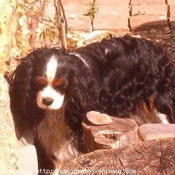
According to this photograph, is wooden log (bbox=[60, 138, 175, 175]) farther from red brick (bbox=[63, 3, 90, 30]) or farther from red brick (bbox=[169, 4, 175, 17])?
red brick (bbox=[169, 4, 175, 17])

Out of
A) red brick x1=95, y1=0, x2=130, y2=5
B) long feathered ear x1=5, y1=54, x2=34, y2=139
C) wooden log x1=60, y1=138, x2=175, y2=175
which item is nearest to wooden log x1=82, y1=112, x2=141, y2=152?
wooden log x1=60, y1=138, x2=175, y2=175

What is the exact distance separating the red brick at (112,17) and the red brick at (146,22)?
0.06 meters

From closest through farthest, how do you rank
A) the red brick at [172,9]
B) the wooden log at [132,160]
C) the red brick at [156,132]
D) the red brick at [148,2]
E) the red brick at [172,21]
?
1. the wooden log at [132,160]
2. the red brick at [156,132]
3. the red brick at [172,21]
4. the red brick at [172,9]
5. the red brick at [148,2]

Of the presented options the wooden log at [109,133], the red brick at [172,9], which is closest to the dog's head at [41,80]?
the wooden log at [109,133]

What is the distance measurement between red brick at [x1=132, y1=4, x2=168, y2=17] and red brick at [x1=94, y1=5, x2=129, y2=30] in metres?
0.08

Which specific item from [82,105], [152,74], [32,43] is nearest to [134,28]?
[32,43]

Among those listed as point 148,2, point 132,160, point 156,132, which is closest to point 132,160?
point 132,160

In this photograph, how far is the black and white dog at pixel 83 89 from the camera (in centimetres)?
338

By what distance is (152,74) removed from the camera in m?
3.83

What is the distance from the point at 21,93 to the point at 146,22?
2.22 meters

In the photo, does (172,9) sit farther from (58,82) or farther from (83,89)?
(58,82)

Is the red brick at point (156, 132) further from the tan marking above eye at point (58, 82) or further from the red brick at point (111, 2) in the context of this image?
the red brick at point (111, 2)

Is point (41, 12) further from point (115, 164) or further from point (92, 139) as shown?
point (115, 164)

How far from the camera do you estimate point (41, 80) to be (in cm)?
333
